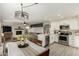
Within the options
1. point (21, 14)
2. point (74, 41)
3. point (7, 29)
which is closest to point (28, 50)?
point (7, 29)

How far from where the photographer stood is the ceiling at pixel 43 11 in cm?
147

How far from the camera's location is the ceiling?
1.47 metres

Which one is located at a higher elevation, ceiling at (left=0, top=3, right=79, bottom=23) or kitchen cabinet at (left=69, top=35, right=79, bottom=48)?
ceiling at (left=0, top=3, right=79, bottom=23)

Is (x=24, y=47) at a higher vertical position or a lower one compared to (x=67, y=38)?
lower

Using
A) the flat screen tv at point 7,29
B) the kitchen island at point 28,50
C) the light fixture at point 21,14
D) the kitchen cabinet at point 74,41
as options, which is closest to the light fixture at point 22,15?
the light fixture at point 21,14

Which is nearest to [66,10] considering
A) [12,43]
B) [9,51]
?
[12,43]

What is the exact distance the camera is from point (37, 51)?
1.53 m

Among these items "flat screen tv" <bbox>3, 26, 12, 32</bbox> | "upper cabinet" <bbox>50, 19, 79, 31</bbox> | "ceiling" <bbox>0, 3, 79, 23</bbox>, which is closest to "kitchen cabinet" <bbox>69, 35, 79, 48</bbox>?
"upper cabinet" <bbox>50, 19, 79, 31</bbox>

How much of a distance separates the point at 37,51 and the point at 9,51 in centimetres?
43

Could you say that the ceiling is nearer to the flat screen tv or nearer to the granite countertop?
the flat screen tv

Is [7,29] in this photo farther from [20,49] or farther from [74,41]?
[74,41]

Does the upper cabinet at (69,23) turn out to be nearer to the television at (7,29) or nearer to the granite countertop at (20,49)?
the granite countertop at (20,49)

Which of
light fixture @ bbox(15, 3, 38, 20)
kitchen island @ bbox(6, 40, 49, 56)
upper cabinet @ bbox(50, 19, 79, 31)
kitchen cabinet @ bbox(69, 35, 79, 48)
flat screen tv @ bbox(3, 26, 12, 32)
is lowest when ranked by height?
kitchen island @ bbox(6, 40, 49, 56)

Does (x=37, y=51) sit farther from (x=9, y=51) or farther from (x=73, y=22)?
(x=73, y=22)
